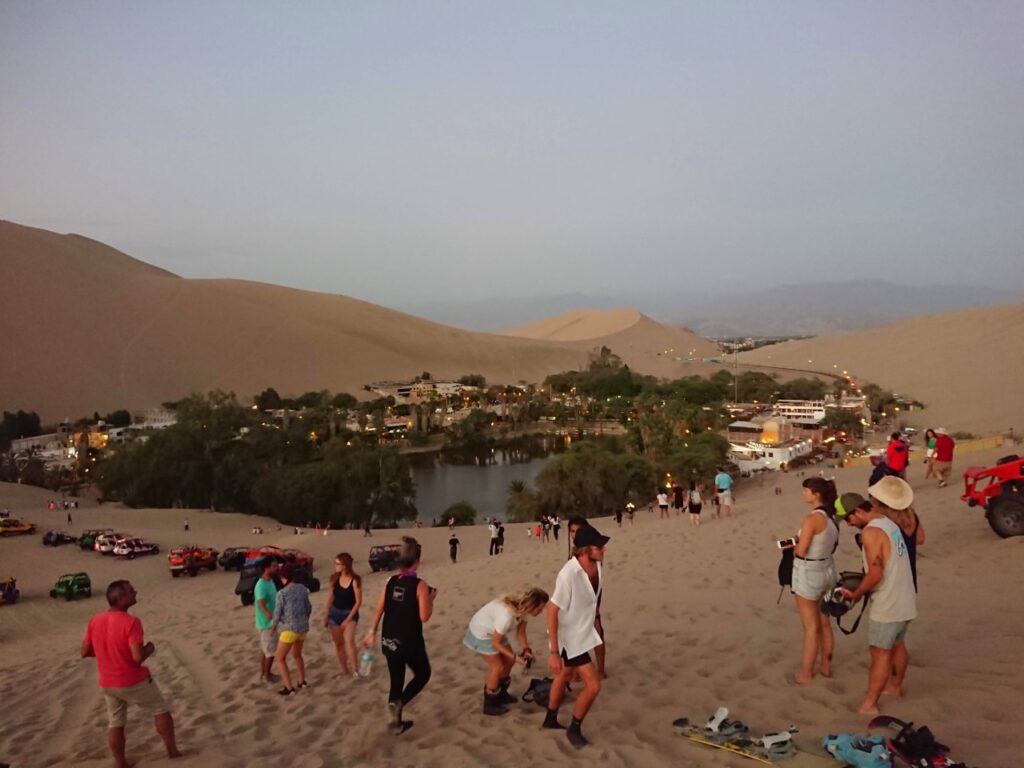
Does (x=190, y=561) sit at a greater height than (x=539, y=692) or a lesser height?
lesser

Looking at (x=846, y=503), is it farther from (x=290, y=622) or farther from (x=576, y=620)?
(x=290, y=622)

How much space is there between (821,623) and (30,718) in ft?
21.4

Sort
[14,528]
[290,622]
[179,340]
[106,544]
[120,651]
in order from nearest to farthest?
[120,651] → [290,622] → [106,544] → [14,528] → [179,340]

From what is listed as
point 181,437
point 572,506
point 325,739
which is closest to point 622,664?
point 325,739

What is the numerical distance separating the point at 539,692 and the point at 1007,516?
671 centimetres

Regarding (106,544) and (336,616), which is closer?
(336,616)

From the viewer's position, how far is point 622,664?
20.2 feet

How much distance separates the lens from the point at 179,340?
94000 mm

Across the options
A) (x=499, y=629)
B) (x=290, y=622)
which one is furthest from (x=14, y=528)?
(x=499, y=629)

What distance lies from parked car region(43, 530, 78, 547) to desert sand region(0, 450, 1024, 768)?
38.7ft

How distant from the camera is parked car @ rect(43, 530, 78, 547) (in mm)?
22234

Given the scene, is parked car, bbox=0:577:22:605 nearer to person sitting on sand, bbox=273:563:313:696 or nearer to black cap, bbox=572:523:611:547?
person sitting on sand, bbox=273:563:313:696

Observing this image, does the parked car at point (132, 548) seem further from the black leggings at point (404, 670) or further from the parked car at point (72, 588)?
the black leggings at point (404, 670)

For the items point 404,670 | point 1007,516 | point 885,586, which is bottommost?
point 404,670
